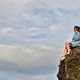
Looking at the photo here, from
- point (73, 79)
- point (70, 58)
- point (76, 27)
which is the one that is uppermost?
point (76, 27)

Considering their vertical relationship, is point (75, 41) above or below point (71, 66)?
above

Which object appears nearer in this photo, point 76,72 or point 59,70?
point 76,72

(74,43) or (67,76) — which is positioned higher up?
(74,43)

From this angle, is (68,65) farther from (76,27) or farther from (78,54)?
(76,27)

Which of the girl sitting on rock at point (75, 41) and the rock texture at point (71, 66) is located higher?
the girl sitting on rock at point (75, 41)

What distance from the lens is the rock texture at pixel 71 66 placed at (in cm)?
2662

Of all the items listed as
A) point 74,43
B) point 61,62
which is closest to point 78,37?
point 74,43

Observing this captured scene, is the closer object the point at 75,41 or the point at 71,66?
the point at 71,66

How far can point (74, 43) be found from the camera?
2744 centimetres

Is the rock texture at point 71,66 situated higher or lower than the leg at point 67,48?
lower

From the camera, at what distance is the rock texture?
87.4 ft

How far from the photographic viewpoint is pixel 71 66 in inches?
1064

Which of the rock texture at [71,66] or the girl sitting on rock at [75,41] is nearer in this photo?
the rock texture at [71,66]

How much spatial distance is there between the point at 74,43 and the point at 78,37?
595 millimetres
